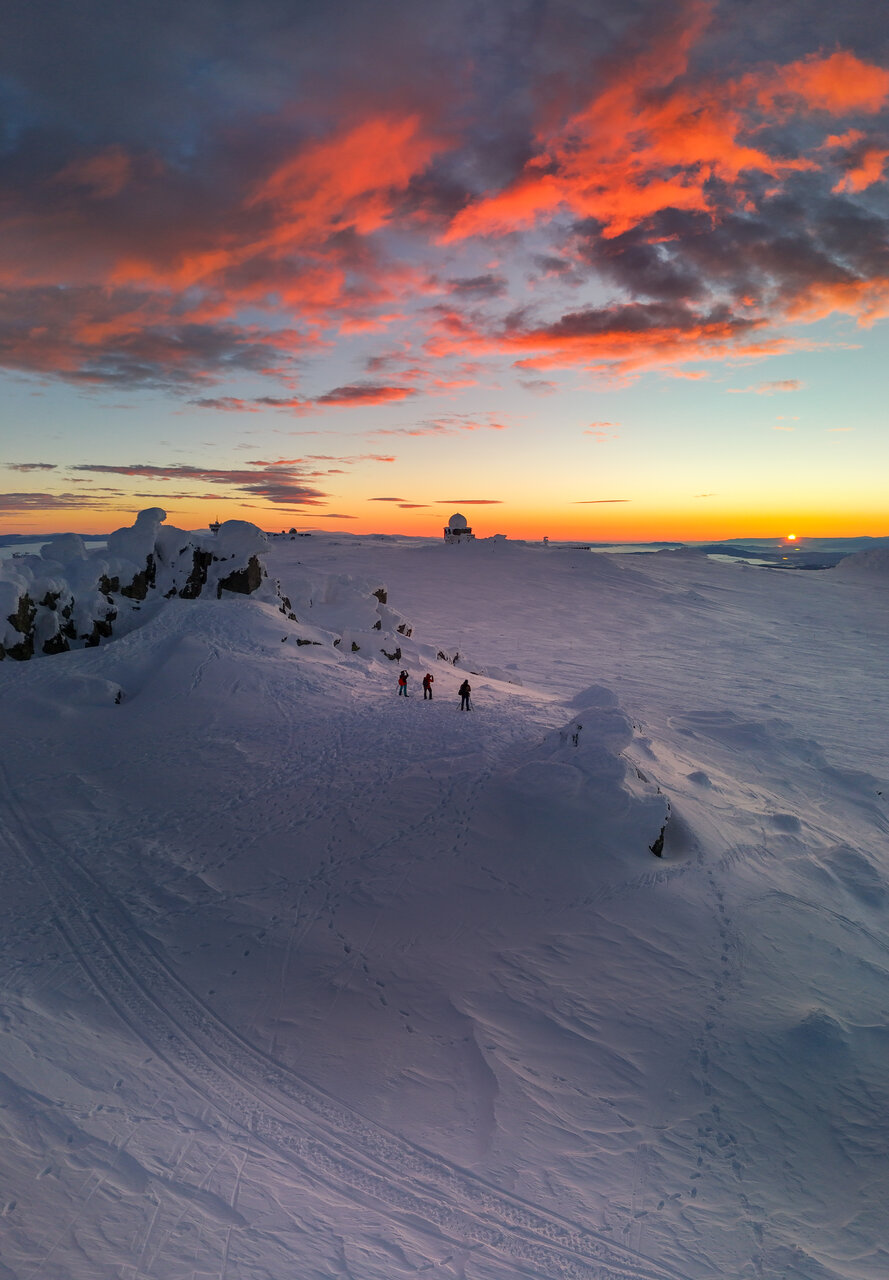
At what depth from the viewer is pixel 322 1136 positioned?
749cm

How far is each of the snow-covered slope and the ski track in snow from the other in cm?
4

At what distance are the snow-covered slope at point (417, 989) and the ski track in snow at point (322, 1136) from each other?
4cm

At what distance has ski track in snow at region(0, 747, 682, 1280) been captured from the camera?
6496 millimetres

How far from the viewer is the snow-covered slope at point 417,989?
651 centimetres

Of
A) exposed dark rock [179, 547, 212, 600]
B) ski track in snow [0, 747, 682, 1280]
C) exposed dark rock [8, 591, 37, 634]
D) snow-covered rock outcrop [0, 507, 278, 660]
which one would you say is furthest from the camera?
exposed dark rock [179, 547, 212, 600]

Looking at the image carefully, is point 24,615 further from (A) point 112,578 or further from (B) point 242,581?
(B) point 242,581

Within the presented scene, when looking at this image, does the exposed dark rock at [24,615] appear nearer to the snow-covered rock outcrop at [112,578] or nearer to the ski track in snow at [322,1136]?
the snow-covered rock outcrop at [112,578]

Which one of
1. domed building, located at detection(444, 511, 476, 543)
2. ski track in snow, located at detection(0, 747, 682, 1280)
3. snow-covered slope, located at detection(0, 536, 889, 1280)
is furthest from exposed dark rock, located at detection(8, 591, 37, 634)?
domed building, located at detection(444, 511, 476, 543)

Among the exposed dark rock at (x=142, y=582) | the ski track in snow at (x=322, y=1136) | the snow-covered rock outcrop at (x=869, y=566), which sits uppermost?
the snow-covered rock outcrop at (x=869, y=566)

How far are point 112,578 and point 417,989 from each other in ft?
83.7

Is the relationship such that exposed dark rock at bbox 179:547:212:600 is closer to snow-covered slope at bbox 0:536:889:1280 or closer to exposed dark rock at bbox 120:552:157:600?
exposed dark rock at bbox 120:552:157:600

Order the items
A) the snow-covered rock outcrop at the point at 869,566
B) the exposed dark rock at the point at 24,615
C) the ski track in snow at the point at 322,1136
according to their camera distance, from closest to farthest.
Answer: the ski track in snow at the point at 322,1136 → the exposed dark rock at the point at 24,615 → the snow-covered rock outcrop at the point at 869,566

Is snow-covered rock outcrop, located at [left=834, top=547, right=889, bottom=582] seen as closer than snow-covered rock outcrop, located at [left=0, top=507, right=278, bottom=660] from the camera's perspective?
No

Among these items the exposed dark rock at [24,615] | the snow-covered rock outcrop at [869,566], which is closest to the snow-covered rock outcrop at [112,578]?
the exposed dark rock at [24,615]
